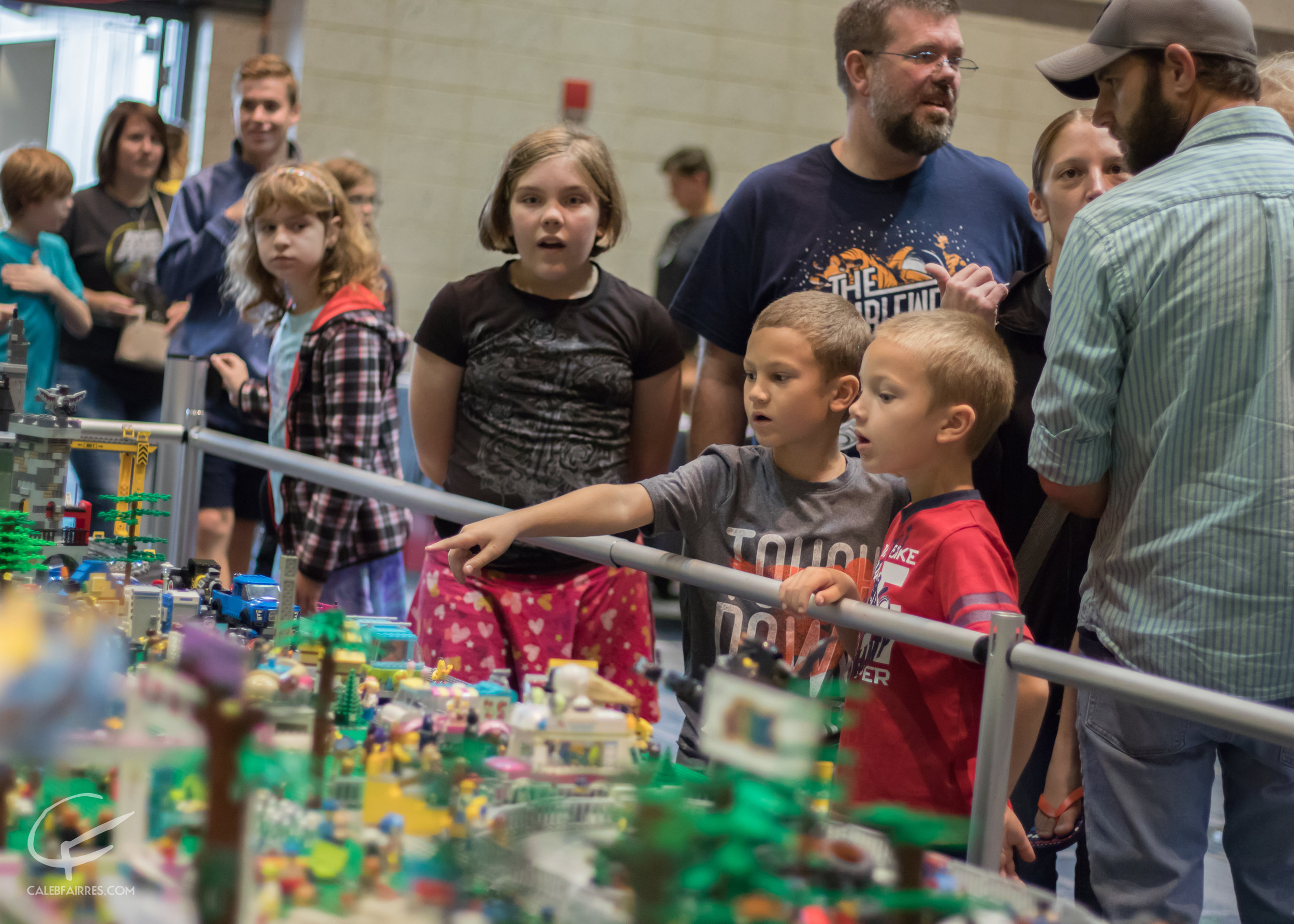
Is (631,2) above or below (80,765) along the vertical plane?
above

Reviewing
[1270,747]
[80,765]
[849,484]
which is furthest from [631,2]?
[80,765]

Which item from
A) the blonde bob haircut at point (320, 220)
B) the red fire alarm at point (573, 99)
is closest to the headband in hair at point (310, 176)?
the blonde bob haircut at point (320, 220)

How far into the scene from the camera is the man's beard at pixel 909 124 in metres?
2.13

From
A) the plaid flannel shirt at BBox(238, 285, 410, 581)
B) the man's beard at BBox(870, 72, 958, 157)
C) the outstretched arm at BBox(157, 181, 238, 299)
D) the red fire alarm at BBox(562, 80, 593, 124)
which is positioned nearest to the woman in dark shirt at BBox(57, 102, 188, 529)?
the outstretched arm at BBox(157, 181, 238, 299)

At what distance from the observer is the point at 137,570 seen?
179cm

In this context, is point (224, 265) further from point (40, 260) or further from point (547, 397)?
point (547, 397)

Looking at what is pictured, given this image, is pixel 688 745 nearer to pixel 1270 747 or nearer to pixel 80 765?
pixel 1270 747

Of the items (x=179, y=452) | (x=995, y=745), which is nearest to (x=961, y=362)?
(x=995, y=745)

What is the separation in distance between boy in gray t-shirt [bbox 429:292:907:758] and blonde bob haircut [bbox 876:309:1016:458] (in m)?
0.17

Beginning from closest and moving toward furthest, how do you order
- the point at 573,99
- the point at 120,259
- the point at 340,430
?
the point at 340,430
the point at 120,259
the point at 573,99

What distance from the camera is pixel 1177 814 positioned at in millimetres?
1527

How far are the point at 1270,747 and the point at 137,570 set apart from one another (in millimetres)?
1459

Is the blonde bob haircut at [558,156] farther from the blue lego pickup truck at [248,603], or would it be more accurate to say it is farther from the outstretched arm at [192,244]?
the outstretched arm at [192,244]

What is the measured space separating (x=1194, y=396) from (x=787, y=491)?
21.7 inches
